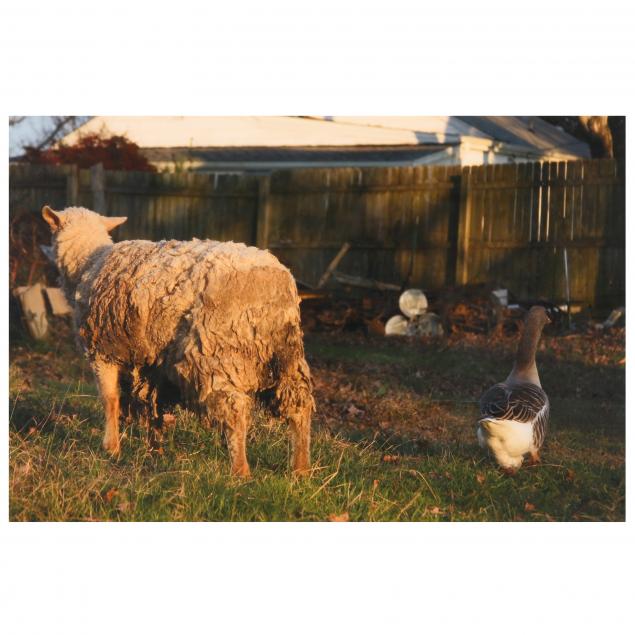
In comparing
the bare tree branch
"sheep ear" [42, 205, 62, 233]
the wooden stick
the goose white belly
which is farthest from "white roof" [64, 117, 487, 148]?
the goose white belly

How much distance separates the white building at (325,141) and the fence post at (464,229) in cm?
72

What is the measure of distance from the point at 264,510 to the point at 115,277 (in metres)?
1.81

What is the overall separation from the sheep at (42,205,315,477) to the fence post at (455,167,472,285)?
22.7 ft

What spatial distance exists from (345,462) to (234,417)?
3.67 ft

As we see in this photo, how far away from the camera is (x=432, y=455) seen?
663 cm

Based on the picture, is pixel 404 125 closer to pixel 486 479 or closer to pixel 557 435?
pixel 557 435

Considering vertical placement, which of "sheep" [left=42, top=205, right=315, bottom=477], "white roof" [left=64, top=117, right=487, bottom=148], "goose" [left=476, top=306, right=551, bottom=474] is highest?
"white roof" [left=64, top=117, right=487, bottom=148]

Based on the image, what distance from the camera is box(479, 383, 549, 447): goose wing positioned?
5.86m

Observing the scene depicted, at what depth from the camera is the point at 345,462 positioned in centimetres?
611

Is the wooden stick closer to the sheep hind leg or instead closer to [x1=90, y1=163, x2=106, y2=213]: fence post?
[x1=90, y1=163, x2=106, y2=213]: fence post

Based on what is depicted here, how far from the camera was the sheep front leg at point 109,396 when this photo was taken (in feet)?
20.2

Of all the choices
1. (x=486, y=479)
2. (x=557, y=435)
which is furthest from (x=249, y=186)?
(x=486, y=479)

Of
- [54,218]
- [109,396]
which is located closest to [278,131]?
[54,218]

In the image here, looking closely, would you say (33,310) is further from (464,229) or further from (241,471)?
(241,471)
